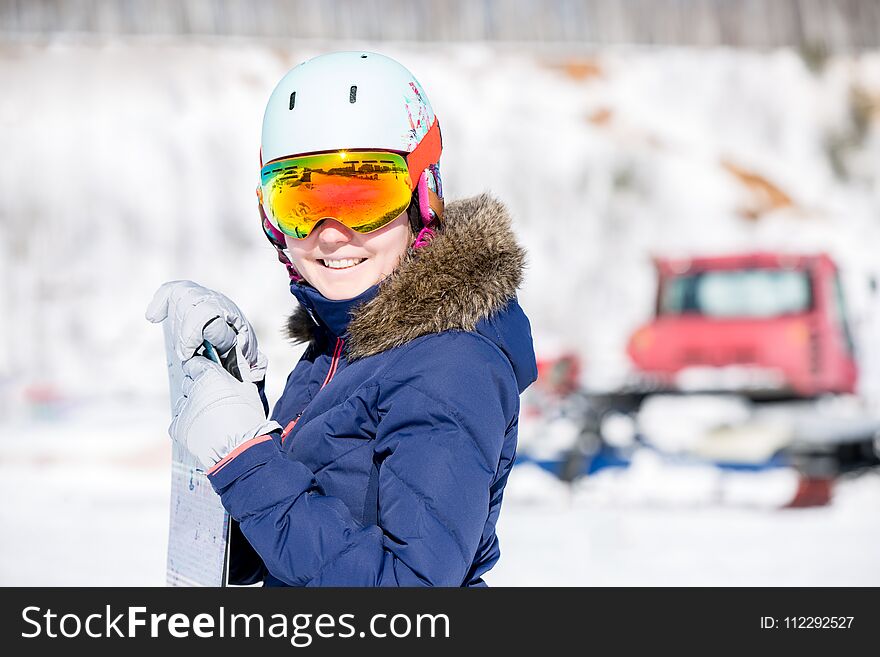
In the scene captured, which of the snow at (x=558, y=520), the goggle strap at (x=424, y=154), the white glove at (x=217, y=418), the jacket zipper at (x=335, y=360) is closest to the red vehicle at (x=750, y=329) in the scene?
the snow at (x=558, y=520)

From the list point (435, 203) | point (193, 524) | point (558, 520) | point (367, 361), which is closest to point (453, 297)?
point (367, 361)

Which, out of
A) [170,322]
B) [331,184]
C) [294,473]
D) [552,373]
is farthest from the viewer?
[552,373]

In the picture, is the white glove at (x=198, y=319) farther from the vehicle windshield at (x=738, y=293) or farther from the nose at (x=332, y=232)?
Answer: the vehicle windshield at (x=738, y=293)

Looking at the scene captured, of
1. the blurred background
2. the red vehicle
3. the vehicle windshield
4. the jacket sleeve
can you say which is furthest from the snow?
the jacket sleeve

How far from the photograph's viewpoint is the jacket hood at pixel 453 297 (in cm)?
128

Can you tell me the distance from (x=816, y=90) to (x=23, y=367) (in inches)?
231

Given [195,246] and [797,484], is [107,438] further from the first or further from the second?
[797,484]

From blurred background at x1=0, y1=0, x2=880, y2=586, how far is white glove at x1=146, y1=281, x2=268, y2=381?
14.0 ft

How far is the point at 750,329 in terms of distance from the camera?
19.7ft

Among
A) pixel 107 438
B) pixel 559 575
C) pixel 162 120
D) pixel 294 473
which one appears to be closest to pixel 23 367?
pixel 107 438

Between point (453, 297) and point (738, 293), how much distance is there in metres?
5.26

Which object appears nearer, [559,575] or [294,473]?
[294,473]

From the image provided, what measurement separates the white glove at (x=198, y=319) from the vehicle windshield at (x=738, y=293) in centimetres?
493

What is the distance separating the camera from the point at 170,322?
1.54 meters
